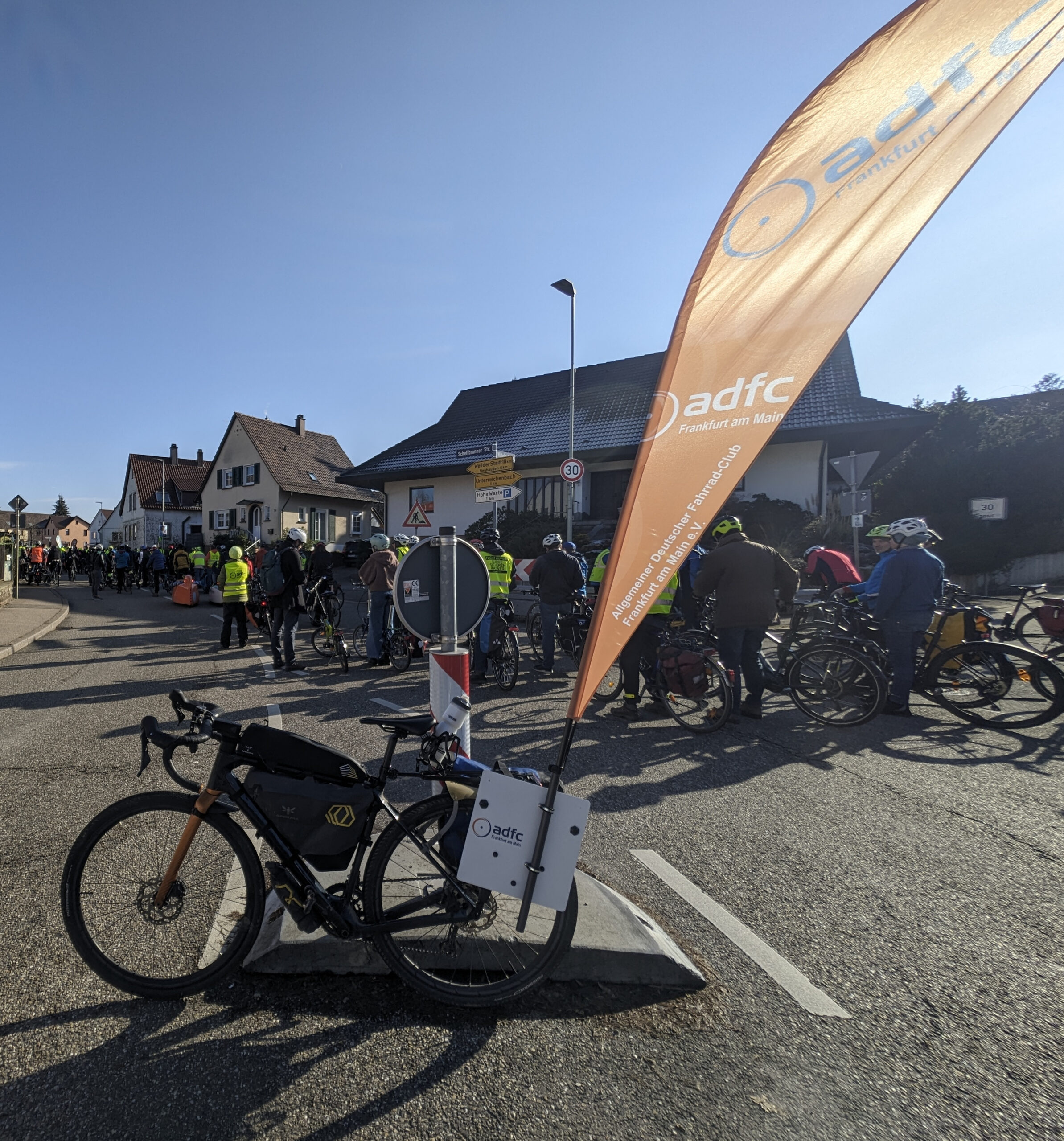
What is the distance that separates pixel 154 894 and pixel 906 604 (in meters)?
6.51

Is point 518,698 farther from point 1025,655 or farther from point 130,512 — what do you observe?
point 130,512

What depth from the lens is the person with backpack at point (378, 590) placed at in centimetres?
985

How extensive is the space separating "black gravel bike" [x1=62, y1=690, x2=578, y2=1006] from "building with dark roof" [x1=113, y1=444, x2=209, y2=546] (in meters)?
57.9

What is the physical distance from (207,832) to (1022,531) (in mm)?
23382

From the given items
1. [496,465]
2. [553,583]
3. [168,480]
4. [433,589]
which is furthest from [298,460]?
[433,589]

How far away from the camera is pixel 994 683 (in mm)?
6324

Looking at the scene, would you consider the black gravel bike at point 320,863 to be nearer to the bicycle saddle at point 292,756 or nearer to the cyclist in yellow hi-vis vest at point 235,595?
the bicycle saddle at point 292,756

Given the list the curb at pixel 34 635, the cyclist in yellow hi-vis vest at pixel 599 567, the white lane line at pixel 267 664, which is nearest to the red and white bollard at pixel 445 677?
the cyclist in yellow hi-vis vest at pixel 599 567

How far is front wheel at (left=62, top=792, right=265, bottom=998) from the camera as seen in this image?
7.75 feet

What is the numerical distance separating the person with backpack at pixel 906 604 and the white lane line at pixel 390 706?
4.79 metres

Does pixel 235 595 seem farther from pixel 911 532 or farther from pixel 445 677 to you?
pixel 911 532

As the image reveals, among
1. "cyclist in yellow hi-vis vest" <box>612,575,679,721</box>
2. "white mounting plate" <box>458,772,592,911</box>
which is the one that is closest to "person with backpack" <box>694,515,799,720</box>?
"cyclist in yellow hi-vis vest" <box>612,575,679,721</box>

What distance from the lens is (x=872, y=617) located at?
7.27 metres

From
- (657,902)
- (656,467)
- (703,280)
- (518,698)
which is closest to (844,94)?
(703,280)
